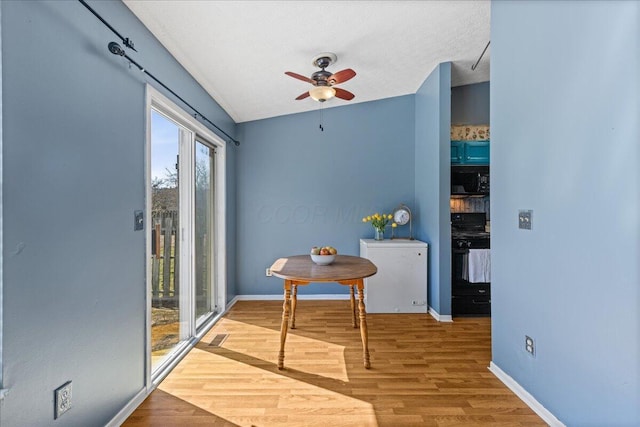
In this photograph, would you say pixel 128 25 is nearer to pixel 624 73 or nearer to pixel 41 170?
pixel 41 170

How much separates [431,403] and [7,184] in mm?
2490

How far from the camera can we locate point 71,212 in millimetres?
1423

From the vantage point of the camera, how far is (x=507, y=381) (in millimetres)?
2121

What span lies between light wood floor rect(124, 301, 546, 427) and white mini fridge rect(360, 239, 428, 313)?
414 mm

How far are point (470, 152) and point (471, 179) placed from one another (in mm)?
345

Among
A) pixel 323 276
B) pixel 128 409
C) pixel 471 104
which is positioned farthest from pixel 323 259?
pixel 471 104

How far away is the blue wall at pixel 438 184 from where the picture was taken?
3.42m

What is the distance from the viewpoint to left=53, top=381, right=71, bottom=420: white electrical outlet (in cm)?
132

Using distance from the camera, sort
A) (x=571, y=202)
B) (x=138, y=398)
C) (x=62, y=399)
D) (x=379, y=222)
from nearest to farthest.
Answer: (x=62, y=399) < (x=571, y=202) < (x=138, y=398) < (x=379, y=222)

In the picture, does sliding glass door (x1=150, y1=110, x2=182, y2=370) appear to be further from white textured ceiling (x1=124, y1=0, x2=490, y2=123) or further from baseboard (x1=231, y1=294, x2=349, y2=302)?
baseboard (x1=231, y1=294, x2=349, y2=302)

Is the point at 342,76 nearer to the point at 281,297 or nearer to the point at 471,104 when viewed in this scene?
the point at 471,104

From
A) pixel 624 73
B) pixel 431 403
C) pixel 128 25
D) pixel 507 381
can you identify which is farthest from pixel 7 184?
pixel 507 381

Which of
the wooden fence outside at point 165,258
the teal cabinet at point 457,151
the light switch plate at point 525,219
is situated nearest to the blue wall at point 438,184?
the teal cabinet at point 457,151

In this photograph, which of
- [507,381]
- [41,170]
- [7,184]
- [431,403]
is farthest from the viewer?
[507,381]
